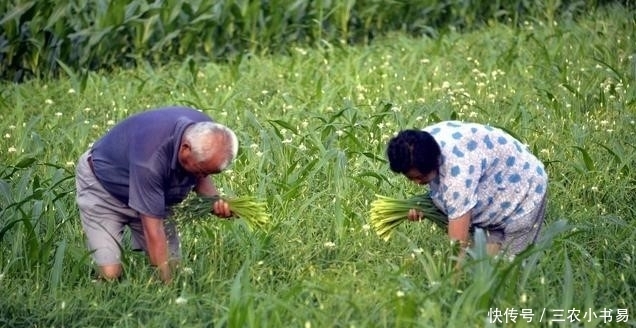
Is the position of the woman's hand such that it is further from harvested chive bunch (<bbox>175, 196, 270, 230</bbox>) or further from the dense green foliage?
the dense green foliage

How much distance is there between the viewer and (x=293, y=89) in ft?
26.7

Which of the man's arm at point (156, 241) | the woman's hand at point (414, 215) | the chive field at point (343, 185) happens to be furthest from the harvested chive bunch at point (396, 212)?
the man's arm at point (156, 241)

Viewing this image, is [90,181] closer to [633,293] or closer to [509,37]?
[633,293]

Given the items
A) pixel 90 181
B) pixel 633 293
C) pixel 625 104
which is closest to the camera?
pixel 633 293

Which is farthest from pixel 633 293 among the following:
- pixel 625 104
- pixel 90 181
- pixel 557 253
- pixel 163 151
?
pixel 625 104

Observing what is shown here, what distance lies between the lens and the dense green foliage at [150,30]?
928 cm

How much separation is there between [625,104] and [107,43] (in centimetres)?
406

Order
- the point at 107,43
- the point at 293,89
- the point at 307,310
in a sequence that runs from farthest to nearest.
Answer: the point at 107,43 < the point at 293,89 < the point at 307,310

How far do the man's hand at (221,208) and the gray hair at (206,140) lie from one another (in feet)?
1.40

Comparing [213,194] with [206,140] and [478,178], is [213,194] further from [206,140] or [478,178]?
[478,178]

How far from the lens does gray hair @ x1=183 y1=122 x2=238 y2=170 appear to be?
14.8ft

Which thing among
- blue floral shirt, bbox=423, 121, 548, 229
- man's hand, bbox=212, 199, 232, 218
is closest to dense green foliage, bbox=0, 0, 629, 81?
man's hand, bbox=212, 199, 232, 218

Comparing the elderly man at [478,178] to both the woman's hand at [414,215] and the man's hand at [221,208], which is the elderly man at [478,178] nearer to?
the woman's hand at [414,215]

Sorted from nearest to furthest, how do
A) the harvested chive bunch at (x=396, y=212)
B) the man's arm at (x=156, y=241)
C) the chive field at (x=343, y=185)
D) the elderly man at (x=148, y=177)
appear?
the chive field at (x=343, y=185)
the elderly man at (x=148, y=177)
the man's arm at (x=156, y=241)
the harvested chive bunch at (x=396, y=212)
